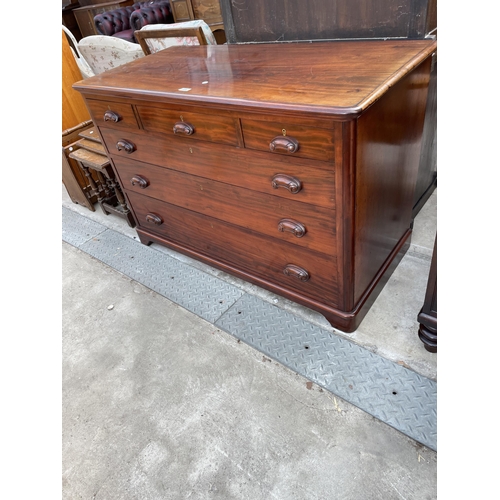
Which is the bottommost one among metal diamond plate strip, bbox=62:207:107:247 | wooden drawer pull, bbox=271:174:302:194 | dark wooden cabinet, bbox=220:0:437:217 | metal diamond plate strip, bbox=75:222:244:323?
metal diamond plate strip, bbox=75:222:244:323

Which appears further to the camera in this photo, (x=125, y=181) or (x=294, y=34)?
(x=125, y=181)

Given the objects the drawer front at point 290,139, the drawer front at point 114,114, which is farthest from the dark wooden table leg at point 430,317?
the drawer front at point 114,114

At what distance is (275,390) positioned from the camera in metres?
1.58

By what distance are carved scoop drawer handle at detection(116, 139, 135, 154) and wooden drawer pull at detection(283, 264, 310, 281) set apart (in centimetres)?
100

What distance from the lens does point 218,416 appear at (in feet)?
5.01

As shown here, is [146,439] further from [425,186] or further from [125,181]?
[425,186]

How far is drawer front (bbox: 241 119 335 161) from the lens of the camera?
1.17m

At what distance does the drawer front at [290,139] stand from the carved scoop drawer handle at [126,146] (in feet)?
2.64

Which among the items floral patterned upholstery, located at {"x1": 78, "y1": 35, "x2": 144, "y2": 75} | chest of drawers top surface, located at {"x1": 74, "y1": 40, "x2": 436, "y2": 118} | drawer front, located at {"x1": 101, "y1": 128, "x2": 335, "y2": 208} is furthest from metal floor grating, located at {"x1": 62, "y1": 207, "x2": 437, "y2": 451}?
floral patterned upholstery, located at {"x1": 78, "y1": 35, "x2": 144, "y2": 75}

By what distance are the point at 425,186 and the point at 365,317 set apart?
102 cm

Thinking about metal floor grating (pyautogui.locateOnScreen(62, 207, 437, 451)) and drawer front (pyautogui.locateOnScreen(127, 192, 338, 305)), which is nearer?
metal floor grating (pyautogui.locateOnScreen(62, 207, 437, 451))

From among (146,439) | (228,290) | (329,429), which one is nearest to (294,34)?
(228,290)

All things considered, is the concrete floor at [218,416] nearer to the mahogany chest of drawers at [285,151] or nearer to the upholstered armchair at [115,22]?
the mahogany chest of drawers at [285,151]

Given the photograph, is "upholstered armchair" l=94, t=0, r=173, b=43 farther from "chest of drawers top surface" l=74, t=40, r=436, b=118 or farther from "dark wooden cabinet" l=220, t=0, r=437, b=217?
"chest of drawers top surface" l=74, t=40, r=436, b=118
